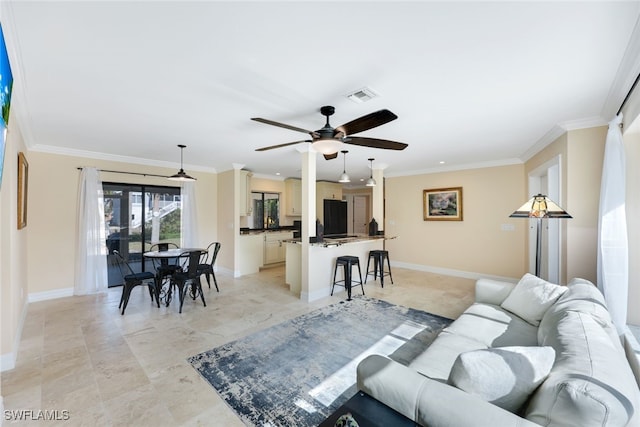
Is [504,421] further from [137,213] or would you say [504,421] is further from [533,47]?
[137,213]

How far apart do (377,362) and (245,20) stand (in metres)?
2.03

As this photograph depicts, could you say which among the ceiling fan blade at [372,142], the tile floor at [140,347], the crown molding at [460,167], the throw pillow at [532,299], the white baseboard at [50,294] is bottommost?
the tile floor at [140,347]

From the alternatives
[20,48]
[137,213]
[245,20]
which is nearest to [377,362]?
[245,20]

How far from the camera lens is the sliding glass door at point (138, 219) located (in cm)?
504

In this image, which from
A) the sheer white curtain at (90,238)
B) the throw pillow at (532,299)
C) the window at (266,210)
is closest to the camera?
the throw pillow at (532,299)

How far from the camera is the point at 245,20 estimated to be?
154cm

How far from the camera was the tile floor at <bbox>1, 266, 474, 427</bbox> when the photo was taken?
6.29ft

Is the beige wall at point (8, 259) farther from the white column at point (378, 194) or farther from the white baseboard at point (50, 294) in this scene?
the white column at point (378, 194)

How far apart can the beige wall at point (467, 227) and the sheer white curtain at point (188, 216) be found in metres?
4.83

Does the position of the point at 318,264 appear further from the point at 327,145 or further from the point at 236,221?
the point at 236,221

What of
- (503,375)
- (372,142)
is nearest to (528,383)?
(503,375)

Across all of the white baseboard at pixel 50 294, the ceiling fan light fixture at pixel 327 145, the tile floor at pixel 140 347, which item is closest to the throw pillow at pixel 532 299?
the tile floor at pixel 140 347

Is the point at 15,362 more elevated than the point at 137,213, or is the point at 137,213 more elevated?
the point at 137,213

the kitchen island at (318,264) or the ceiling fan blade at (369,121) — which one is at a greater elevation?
the ceiling fan blade at (369,121)
